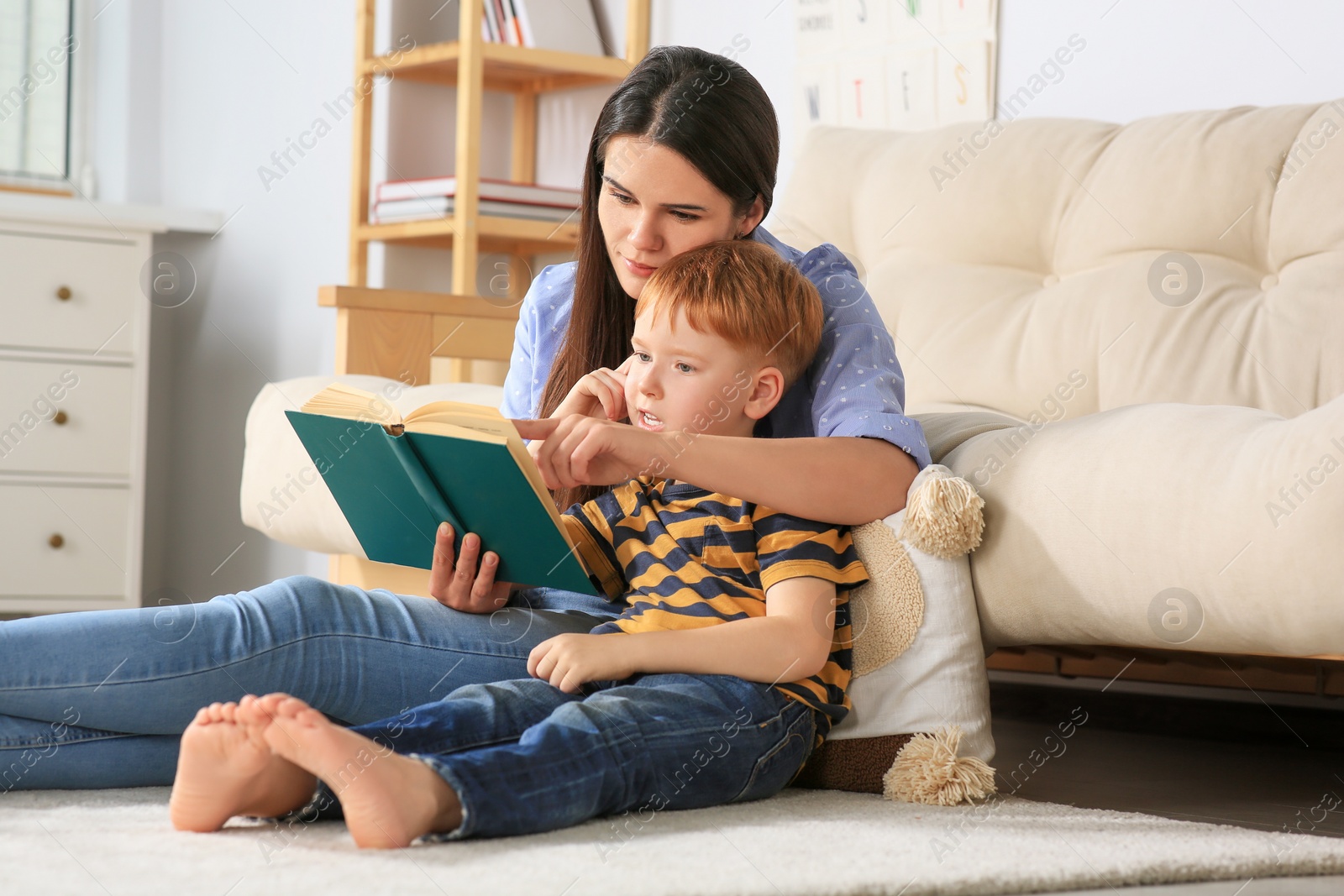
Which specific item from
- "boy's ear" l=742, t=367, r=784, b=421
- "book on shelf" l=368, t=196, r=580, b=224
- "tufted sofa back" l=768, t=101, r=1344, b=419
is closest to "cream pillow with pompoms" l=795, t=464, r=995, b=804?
"boy's ear" l=742, t=367, r=784, b=421

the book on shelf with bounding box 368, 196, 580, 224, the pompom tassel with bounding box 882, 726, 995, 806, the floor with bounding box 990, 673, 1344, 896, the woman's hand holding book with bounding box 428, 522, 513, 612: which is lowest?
the floor with bounding box 990, 673, 1344, 896

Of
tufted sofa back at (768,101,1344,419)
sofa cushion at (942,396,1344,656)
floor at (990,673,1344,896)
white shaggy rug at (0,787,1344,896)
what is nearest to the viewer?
white shaggy rug at (0,787,1344,896)

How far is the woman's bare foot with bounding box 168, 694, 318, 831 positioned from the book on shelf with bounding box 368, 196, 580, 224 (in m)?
1.63

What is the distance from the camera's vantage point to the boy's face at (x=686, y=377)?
996 millimetres

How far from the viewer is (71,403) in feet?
7.93

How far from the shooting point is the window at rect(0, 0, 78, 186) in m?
2.84

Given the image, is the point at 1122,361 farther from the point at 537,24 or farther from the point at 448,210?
Answer: the point at 537,24

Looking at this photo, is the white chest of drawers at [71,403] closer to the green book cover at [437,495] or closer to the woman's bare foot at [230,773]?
the green book cover at [437,495]

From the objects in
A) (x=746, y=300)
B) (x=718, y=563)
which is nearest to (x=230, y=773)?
(x=718, y=563)

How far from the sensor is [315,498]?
1604 mm

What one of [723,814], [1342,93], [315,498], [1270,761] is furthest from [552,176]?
[723,814]

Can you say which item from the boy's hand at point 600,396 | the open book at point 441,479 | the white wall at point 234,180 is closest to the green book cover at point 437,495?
the open book at point 441,479

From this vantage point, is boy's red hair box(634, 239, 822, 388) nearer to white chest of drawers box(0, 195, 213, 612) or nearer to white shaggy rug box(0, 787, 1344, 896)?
white shaggy rug box(0, 787, 1344, 896)

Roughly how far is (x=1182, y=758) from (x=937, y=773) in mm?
573
